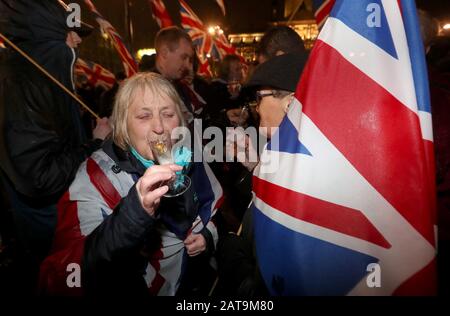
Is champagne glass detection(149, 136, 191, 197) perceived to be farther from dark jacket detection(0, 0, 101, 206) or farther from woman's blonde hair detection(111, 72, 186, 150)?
dark jacket detection(0, 0, 101, 206)

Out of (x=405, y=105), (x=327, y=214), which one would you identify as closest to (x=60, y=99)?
(x=327, y=214)

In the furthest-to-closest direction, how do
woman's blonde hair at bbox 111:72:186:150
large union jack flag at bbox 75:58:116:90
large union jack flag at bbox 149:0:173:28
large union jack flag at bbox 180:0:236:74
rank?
large union jack flag at bbox 180:0:236:74
large union jack flag at bbox 149:0:173:28
large union jack flag at bbox 75:58:116:90
woman's blonde hair at bbox 111:72:186:150

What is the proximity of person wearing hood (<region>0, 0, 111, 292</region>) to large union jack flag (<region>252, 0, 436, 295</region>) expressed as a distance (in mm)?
1702

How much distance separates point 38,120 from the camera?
221cm

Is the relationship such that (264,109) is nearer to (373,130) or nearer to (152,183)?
(373,130)

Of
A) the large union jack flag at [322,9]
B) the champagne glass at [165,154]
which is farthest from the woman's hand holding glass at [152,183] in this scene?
the large union jack flag at [322,9]

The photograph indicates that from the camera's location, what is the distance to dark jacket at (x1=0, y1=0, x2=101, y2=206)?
214 centimetres

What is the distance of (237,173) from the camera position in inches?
139

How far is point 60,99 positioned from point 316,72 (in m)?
2.16

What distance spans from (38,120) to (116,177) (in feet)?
2.90

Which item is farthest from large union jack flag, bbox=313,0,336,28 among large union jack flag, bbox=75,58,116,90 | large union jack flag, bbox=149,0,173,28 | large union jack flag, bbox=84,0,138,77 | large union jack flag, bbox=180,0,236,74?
large union jack flag, bbox=180,0,236,74

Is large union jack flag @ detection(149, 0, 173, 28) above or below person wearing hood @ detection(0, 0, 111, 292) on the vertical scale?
above
